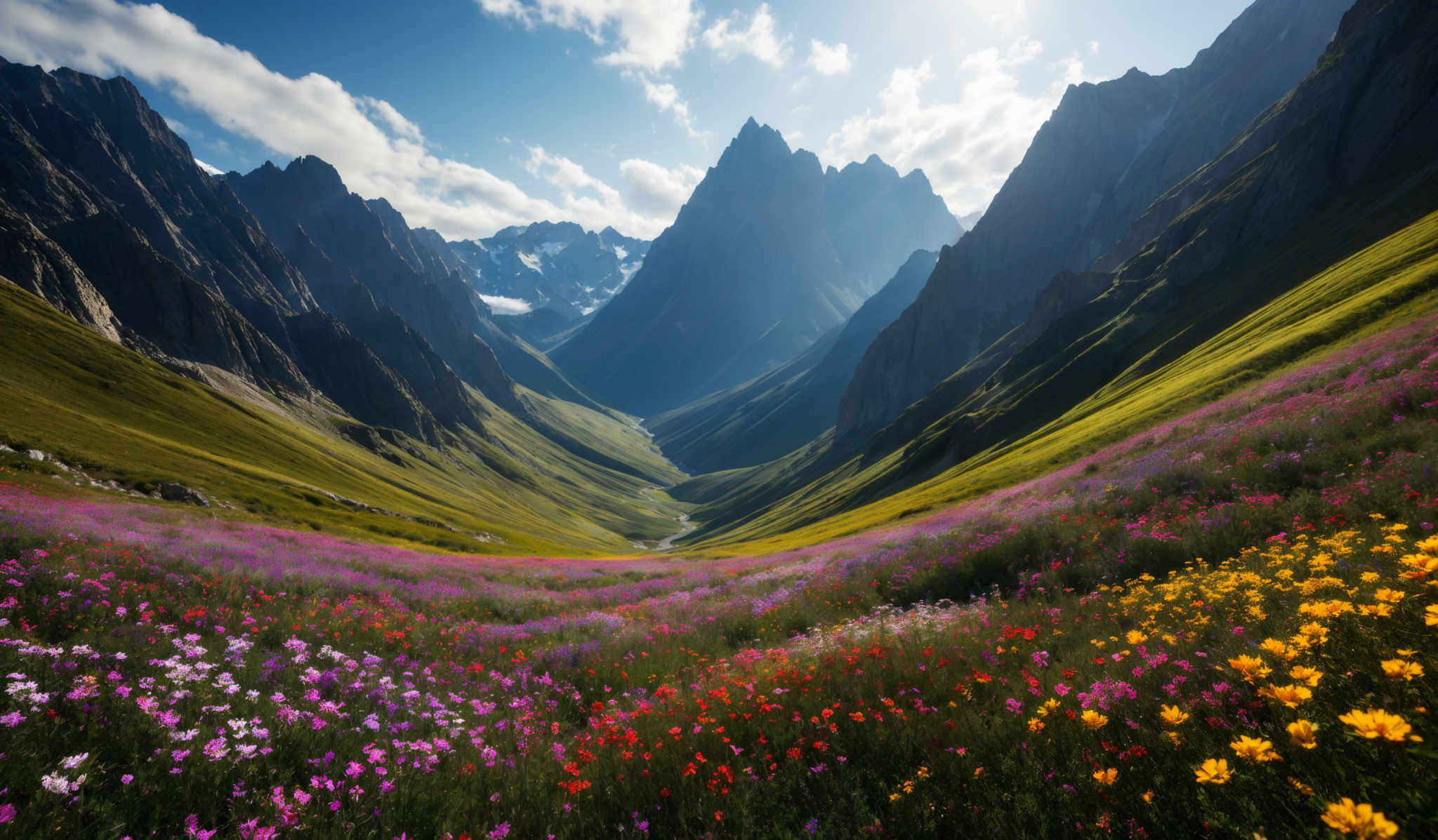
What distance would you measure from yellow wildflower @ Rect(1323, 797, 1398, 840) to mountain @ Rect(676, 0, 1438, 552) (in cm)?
5554

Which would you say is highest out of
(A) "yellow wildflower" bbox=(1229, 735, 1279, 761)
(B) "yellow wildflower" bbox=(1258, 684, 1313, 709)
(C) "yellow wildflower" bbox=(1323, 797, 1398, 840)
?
(C) "yellow wildflower" bbox=(1323, 797, 1398, 840)

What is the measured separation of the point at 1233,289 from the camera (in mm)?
95812

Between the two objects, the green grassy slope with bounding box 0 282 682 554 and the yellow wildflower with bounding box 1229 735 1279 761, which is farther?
the green grassy slope with bounding box 0 282 682 554

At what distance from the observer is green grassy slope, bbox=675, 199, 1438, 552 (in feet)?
150

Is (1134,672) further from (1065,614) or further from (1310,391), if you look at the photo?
(1310,391)

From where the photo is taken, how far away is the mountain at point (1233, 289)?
2167 inches

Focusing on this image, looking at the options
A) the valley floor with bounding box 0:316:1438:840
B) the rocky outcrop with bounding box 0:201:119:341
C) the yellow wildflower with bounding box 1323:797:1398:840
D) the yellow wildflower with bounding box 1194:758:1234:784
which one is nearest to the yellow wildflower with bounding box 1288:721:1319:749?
the valley floor with bounding box 0:316:1438:840

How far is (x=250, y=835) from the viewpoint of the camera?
4051 mm

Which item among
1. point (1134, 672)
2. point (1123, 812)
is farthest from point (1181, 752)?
point (1134, 672)

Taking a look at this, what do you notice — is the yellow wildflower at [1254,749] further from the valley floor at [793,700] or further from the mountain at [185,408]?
the mountain at [185,408]

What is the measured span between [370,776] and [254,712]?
6.02 feet

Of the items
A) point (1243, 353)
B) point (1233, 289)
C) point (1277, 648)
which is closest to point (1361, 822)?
point (1277, 648)

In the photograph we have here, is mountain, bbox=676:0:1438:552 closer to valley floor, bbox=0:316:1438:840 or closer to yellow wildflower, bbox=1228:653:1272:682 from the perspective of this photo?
valley floor, bbox=0:316:1438:840

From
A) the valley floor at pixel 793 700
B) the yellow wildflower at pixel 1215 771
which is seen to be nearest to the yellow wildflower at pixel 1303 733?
the valley floor at pixel 793 700
